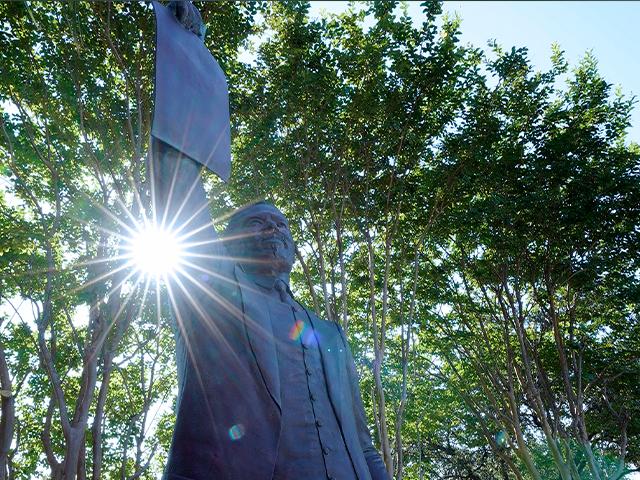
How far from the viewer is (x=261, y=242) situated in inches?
93.8

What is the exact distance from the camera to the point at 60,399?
7.83 m

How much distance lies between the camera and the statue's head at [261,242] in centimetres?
237

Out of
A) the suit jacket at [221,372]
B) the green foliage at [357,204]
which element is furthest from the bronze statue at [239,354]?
the green foliage at [357,204]

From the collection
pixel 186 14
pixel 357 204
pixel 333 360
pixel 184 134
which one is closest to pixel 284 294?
pixel 333 360

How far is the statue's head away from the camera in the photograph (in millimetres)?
2369

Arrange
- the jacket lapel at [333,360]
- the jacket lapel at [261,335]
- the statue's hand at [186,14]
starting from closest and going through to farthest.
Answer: the jacket lapel at [261,335] → the jacket lapel at [333,360] → the statue's hand at [186,14]

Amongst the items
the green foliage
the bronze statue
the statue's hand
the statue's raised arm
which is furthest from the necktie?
the green foliage

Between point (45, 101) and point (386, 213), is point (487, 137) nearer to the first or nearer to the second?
point (386, 213)

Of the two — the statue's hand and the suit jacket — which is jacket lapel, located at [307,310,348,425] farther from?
the statue's hand

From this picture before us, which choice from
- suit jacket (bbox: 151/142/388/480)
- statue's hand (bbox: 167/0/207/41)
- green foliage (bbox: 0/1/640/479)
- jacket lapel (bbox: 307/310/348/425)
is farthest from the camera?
green foliage (bbox: 0/1/640/479)

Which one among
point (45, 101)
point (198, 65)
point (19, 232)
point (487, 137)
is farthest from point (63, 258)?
point (198, 65)

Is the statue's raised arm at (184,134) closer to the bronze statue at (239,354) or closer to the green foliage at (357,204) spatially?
the bronze statue at (239,354)

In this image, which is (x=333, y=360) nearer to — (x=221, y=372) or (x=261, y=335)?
(x=261, y=335)

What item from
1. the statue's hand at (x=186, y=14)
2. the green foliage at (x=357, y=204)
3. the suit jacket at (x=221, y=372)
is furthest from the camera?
the green foliage at (x=357, y=204)
